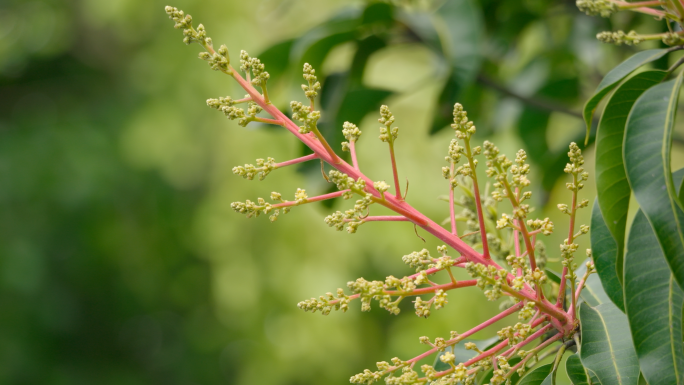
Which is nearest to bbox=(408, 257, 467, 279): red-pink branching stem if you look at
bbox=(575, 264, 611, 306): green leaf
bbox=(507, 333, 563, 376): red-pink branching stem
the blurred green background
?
bbox=(507, 333, 563, 376): red-pink branching stem

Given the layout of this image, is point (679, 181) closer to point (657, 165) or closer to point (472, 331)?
point (657, 165)

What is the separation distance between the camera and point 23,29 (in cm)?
457

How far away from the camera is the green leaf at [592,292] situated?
2.18 feet

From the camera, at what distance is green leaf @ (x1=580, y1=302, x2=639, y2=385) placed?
51 centimetres

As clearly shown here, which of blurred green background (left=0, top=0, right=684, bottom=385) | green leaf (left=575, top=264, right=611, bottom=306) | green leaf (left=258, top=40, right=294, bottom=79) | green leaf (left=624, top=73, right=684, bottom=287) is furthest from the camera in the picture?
blurred green background (left=0, top=0, right=684, bottom=385)

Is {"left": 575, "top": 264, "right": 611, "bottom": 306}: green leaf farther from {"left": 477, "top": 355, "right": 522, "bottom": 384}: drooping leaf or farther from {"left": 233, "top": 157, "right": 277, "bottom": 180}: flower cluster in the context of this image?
{"left": 233, "top": 157, "right": 277, "bottom": 180}: flower cluster

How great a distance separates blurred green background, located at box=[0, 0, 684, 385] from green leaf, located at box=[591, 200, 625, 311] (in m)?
2.70

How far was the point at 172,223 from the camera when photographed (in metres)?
4.36

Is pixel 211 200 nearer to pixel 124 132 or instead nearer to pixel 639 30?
pixel 124 132

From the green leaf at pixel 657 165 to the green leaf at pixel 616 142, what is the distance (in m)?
0.03

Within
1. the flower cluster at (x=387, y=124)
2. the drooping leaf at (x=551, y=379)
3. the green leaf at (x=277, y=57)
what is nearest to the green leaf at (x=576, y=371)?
the drooping leaf at (x=551, y=379)

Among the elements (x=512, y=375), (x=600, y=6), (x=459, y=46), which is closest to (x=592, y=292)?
(x=512, y=375)

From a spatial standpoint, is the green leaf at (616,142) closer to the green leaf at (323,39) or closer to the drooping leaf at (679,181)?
the drooping leaf at (679,181)

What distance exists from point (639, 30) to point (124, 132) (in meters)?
3.81
